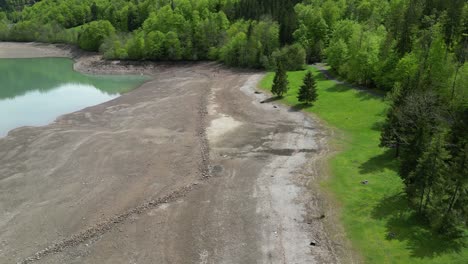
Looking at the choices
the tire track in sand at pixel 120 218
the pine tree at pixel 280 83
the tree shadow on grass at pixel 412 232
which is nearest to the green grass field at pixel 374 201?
the tree shadow on grass at pixel 412 232

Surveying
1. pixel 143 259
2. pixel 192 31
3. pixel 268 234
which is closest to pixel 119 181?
pixel 143 259

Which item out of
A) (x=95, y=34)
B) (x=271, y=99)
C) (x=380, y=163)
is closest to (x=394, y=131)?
(x=380, y=163)

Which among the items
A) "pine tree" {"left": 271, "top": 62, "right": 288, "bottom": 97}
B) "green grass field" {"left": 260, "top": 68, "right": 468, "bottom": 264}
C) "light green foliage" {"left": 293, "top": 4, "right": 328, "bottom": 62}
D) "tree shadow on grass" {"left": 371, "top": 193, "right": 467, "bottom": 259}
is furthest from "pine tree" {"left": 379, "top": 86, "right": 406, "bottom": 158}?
→ "light green foliage" {"left": 293, "top": 4, "right": 328, "bottom": 62}

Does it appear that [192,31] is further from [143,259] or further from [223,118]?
[143,259]

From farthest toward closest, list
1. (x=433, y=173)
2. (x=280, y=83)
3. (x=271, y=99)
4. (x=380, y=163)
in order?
(x=271, y=99) → (x=280, y=83) → (x=380, y=163) → (x=433, y=173)

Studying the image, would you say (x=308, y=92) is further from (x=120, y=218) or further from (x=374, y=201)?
(x=120, y=218)

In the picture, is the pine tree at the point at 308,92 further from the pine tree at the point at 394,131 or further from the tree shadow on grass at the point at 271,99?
the pine tree at the point at 394,131
